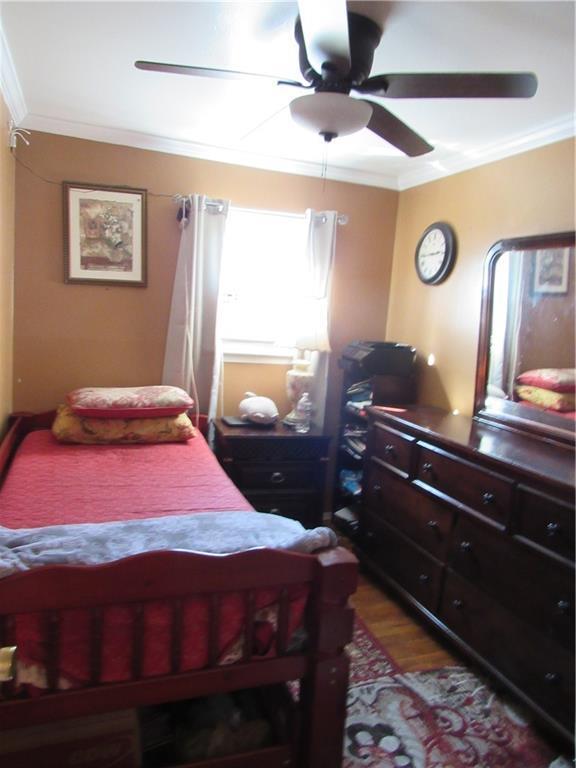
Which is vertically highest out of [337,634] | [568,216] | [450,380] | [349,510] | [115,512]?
Answer: [568,216]

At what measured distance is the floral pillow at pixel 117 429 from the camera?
2.60 m

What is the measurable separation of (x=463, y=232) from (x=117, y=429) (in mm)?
2163

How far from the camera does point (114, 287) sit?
3004 millimetres

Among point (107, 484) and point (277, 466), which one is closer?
point (107, 484)

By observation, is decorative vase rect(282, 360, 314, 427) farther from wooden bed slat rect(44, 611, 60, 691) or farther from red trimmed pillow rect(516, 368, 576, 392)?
wooden bed slat rect(44, 611, 60, 691)

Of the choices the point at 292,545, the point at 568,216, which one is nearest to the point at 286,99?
the point at 568,216

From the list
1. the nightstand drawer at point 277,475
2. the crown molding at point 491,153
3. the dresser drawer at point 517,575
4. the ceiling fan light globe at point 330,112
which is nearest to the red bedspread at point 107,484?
the nightstand drawer at point 277,475

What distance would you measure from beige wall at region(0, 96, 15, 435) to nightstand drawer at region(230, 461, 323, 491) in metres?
1.27

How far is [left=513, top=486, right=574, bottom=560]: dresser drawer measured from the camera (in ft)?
5.56

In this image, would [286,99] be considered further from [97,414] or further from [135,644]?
[135,644]

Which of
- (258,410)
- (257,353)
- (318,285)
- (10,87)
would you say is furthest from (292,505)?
(10,87)

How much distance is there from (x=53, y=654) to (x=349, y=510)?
2346 mm

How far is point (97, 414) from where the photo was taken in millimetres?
2656

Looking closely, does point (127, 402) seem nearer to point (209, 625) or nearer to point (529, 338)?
point (209, 625)
